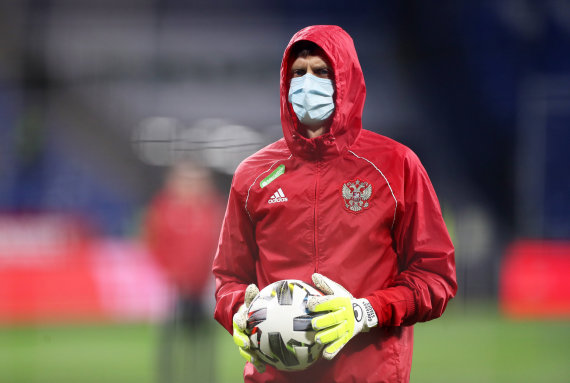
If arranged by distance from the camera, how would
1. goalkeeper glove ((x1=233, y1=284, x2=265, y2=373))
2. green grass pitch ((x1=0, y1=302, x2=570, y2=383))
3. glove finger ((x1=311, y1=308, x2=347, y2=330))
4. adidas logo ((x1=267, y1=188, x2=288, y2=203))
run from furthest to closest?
green grass pitch ((x1=0, y1=302, x2=570, y2=383))
adidas logo ((x1=267, y1=188, x2=288, y2=203))
goalkeeper glove ((x1=233, y1=284, x2=265, y2=373))
glove finger ((x1=311, y1=308, x2=347, y2=330))

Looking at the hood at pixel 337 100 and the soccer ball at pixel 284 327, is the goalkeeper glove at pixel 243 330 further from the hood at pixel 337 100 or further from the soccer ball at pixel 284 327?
the hood at pixel 337 100

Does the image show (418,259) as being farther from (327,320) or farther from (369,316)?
(327,320)

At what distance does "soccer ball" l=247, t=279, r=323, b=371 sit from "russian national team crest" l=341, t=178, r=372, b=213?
258 millimetres

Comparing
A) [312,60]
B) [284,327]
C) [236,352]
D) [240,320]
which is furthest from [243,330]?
[236,352]

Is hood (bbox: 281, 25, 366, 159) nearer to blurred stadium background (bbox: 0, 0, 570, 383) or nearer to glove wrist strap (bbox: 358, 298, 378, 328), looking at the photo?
glove wrist strap (bbox: 358, 298, 378, 328)

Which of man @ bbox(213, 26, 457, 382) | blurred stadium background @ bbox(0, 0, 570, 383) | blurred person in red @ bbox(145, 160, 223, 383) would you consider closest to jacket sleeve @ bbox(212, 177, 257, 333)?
man @ bbox(213, 26, 457, 382)

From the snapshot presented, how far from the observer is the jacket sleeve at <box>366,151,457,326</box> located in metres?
2.05

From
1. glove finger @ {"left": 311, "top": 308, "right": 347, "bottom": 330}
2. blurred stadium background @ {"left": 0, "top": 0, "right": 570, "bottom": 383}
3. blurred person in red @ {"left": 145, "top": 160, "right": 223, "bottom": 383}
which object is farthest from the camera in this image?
blurred stadium background @ {"left": 0, "top": 0, "right": 570, "bottom": 383}

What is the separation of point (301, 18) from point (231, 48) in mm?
1588

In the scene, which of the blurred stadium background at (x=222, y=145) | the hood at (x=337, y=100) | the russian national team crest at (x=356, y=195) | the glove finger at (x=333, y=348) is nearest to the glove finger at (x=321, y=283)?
the glove finger at (x=333, y=348)

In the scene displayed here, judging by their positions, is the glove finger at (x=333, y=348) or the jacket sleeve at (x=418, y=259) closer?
the glove finger at (x=333, y=348)

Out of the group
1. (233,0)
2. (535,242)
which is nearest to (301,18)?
(233,0)

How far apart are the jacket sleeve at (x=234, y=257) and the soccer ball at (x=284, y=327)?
193 millimetres

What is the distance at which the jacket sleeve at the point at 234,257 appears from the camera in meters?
2.23
